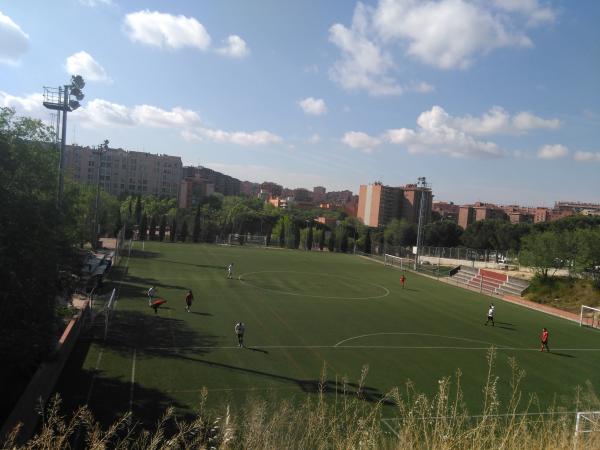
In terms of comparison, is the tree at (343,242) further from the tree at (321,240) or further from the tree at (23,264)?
the tree at (23,264)

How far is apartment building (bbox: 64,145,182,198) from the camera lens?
432ft

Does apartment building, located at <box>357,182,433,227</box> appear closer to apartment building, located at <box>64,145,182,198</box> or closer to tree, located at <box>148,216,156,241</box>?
apartment building, located at <box>64,145,182,198</box>

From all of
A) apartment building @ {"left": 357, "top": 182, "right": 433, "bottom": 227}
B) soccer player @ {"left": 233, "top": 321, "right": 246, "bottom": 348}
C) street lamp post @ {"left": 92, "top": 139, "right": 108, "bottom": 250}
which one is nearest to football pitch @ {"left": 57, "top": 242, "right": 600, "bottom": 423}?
soccer player @ {"left": 233, "top": 321, "right": 246, "bottom": 348}

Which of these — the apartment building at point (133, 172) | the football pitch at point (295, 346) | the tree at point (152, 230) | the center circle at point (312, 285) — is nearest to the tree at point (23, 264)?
the football pitch at point (295, 346)

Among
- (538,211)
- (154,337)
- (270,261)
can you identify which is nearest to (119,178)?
(270,261)

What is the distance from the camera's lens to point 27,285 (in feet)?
41.3

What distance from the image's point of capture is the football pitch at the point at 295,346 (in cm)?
1404

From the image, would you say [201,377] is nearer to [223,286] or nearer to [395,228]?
[223,286]

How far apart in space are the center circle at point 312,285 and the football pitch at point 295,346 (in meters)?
0.17

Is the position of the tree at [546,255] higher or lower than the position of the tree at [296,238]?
higher

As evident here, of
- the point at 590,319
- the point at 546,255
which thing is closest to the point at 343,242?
the point at 546,255

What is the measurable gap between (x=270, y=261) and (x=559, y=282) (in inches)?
1076

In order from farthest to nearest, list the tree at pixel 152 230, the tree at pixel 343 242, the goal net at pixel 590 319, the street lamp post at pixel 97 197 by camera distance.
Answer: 1. the tree at pixel 343 242
2. the tree at pixel 152 230
3. the street lamp post at pixel 97 197
4. the goal net at pixel 590 319

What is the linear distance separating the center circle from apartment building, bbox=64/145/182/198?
101774 mm
